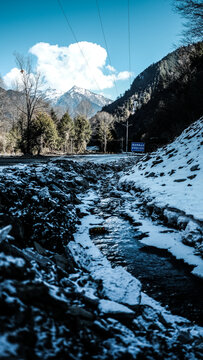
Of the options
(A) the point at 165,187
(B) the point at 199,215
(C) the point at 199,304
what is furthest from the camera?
(A) the point at 165,187

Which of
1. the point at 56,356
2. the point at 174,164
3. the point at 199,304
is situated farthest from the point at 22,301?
the point at 174,164

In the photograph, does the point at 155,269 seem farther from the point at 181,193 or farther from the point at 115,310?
the point at 181,193


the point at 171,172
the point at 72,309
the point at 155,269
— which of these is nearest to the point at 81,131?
the point at 171,172

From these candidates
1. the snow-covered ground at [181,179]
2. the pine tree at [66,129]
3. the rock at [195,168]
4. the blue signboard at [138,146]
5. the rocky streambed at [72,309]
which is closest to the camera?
the rocky streambed at [72,309]

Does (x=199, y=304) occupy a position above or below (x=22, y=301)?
below

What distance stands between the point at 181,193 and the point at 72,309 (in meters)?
4.24

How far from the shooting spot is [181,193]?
5.03 m

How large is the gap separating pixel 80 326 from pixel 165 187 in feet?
16.7

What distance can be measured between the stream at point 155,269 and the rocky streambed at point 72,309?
18 centimetres

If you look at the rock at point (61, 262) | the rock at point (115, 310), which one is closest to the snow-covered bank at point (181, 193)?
the rock at point (115, 310)

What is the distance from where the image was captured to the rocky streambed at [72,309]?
1224mm

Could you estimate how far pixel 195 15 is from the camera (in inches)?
351

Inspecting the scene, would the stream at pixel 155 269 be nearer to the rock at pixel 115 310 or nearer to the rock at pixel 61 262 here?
the rock at pixel 115 310

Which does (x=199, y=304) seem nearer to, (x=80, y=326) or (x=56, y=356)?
(x=80, y=326)
